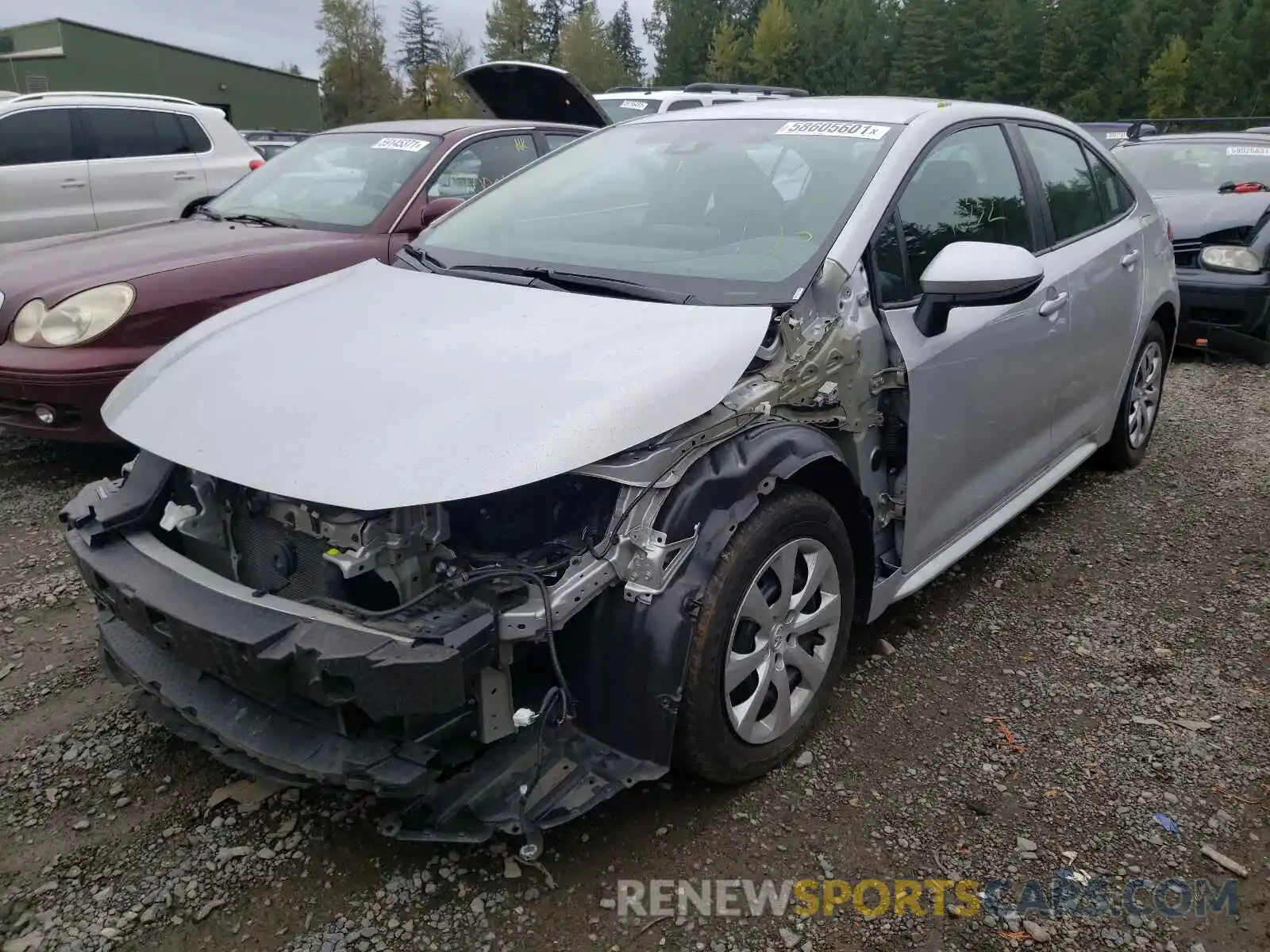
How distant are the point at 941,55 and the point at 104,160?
6157 centimetres

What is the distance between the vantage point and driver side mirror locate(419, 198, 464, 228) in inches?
198

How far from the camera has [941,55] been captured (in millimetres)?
59375

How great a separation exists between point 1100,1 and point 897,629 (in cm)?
6564

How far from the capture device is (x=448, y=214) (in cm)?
348

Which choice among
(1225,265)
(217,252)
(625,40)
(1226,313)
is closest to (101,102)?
(217,252)

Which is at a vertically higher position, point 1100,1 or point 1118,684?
point 1100,1

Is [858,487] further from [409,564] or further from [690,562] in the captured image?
[409,564]

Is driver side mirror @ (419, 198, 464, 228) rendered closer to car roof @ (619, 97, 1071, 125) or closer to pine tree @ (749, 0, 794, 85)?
car roof @ (619, 97, 1071, 125)

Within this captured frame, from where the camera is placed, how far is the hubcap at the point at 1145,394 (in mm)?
4477

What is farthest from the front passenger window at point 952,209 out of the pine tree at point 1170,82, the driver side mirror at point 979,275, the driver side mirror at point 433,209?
the pine tree at point 1170,82

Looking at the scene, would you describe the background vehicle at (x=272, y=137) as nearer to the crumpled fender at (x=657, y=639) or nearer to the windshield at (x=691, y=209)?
the windshield at (x=691, y=209)

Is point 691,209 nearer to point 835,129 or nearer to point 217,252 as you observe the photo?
point 835,129

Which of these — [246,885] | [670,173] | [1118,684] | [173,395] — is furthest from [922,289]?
[246,885]

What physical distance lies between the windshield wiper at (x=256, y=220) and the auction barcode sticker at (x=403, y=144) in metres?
0.74
